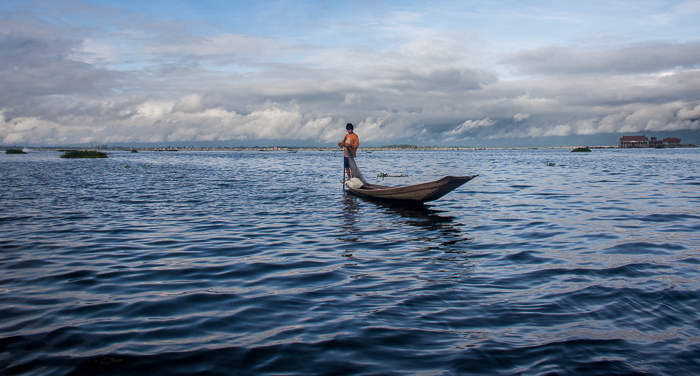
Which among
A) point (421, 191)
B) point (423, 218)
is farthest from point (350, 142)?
point (423, 218)

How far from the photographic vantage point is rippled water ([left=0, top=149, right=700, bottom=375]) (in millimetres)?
4648

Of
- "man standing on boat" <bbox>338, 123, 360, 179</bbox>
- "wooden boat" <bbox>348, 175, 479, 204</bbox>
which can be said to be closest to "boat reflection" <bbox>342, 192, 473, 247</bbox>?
"wooden boat" <bbox>348, 175, 479, 204</bbox>

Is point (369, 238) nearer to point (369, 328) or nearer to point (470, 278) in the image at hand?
point (470, 278)

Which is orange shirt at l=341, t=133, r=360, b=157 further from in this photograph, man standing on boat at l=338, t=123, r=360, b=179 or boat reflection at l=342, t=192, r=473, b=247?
boat reflection at l=342, t=192, r=473, b=247

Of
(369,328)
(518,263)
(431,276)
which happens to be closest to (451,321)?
(369,328)

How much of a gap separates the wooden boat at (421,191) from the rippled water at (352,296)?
1.80 metres

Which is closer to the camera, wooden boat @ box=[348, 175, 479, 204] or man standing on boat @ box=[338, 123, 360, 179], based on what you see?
wooden boat @ box=[348, 175, 479, 204]

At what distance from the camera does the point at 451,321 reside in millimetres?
5652

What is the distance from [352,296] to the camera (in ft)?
22.0

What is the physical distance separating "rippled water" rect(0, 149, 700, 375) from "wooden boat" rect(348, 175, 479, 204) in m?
1.80

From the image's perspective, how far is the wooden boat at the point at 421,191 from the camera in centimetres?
1516

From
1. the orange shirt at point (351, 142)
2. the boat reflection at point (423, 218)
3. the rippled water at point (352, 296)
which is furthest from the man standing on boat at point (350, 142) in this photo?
the rippled water at point (352, 296)

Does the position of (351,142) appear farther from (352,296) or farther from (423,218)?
(352,296)

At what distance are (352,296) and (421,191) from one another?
10298 millimetres
